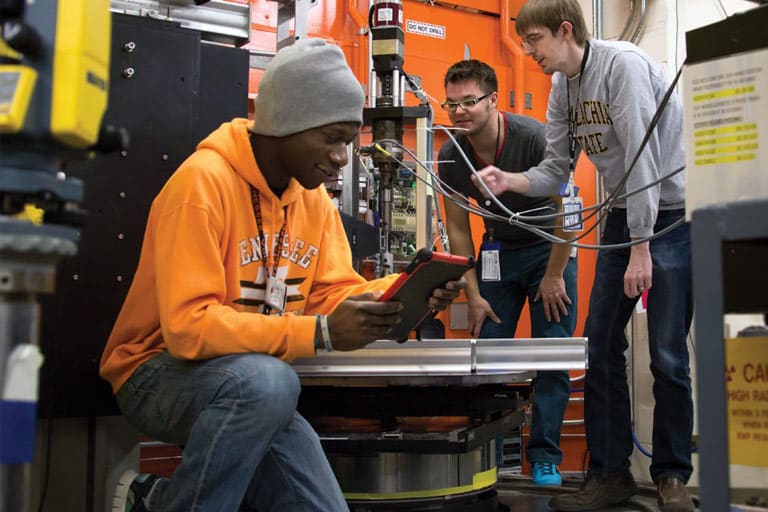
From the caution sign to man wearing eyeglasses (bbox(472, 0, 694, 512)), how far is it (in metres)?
1.30

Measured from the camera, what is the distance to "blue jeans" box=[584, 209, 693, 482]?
8.25 feet

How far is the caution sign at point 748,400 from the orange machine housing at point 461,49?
2.79 m

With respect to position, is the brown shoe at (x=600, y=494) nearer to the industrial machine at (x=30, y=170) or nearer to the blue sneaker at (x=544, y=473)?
the blue sneaker at (x=544, y=473)

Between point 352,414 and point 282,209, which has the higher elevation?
point 282,209

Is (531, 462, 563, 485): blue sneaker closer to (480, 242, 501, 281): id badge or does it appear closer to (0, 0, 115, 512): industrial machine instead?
(480, 242, 501, 281): id badge

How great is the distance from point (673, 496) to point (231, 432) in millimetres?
1537

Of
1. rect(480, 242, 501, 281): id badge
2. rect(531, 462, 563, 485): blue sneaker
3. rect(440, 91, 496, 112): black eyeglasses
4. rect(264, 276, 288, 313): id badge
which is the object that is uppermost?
rect(440, 91, 496, 112): black eyeglasses

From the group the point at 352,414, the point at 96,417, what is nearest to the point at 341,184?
the point at 352,414

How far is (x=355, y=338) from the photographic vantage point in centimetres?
163

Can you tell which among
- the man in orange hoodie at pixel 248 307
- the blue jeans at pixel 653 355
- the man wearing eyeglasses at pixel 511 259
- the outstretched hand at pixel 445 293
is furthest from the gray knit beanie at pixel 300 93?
the man wearing eyeglasses at pixel 511 259

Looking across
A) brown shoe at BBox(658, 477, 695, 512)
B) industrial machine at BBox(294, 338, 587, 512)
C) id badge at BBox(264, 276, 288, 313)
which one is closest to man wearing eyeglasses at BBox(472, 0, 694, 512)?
brown shoe at BBox(658, 477, 695, 512)

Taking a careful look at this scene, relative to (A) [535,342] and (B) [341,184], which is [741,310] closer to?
(A) [535,342]

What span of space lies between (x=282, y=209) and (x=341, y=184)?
954 mm

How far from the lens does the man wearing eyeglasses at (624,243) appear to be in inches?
96.6
